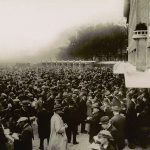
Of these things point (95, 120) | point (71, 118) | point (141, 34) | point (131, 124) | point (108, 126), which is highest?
point (141, 34)

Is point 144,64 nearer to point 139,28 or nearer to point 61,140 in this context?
point 139,28

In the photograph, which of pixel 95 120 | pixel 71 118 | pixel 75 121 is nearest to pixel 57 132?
pixel 95 120

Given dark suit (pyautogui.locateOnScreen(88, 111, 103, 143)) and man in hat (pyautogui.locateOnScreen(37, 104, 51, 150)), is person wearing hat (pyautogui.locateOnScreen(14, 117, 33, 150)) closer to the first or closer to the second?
dark suit (pyautogui.locateOnScreen(88, 111, 103, 143))

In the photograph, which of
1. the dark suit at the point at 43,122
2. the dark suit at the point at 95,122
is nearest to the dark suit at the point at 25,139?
the dark suit at the point at 95,122

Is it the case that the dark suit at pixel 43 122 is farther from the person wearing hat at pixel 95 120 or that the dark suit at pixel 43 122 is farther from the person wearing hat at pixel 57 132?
the person wearing hat at pixel 57 132

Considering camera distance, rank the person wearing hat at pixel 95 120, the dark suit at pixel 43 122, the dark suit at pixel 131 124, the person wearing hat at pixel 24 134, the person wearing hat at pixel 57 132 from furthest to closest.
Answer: the dark suit at pixel 131 124, the dark suit at pixel 43 122, the person wearing hat at pixel 95 120, the person wearing hat at pixel 57 132, the person wearing hat at pixel 24 134

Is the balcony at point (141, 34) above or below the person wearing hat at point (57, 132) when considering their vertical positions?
above

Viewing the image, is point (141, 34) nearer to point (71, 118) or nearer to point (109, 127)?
point (71, 118)

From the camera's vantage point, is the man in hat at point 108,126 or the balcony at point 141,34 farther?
the balcony at point 141,34

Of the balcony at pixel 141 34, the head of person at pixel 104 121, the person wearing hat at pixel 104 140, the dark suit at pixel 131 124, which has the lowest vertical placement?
the dark suit at pixel 131 124

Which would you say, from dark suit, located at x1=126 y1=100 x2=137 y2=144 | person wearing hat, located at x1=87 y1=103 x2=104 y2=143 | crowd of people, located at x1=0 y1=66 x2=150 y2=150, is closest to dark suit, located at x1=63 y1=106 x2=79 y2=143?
crowd of people, located at x1=0 y1=66 x2=150 y2=150
